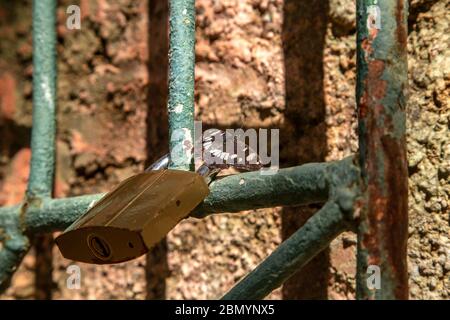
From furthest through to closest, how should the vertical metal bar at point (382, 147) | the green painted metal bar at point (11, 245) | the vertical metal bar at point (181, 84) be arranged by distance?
1. the green painted metal bar at point (11, 245)
2. the vertical metal bar at point (181, 84)
3. the vertical metal bar at point (382, 147)

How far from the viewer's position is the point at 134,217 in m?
0.69

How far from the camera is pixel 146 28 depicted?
4.06ft

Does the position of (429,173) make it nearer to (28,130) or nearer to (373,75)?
(373,75)

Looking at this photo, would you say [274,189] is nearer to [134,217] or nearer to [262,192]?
[262,192]

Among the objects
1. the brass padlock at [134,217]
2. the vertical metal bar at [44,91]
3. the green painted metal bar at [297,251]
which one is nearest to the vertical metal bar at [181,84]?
the brass padlock at [134,217]

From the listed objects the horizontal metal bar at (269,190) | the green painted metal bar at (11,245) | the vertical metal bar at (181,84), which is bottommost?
the green painted metal bar at (11,245)

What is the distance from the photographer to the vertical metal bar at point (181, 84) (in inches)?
32.9

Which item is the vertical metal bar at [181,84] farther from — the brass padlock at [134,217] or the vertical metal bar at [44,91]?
the vertical metal bar at [44,91]

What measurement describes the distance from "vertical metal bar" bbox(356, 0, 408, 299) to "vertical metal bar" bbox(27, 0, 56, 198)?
0.54m

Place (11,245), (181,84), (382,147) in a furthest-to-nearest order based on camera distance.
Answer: (11,245) → (181,84) → (382,147)

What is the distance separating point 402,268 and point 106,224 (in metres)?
0.29

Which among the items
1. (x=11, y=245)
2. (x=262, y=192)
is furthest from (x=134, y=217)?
(x=11, y=245)

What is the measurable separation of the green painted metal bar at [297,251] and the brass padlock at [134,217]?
101 millimetres

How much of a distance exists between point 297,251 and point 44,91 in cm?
56
